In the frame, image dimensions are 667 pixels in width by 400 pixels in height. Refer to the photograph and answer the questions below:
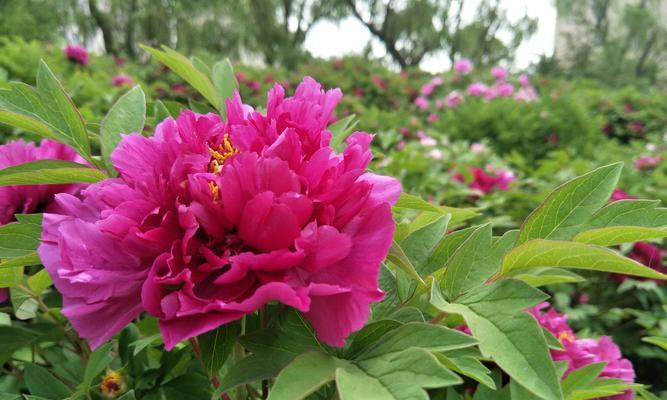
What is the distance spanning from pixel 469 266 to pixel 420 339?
111 mm

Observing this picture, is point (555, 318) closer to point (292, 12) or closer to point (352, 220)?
point (352, 220)

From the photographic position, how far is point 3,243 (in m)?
0.58

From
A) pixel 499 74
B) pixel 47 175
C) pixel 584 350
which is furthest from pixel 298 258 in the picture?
pixel 499 74

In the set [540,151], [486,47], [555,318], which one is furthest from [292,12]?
[555,318]

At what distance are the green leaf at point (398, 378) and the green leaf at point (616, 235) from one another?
0.67 ft

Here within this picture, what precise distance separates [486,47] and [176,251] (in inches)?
931

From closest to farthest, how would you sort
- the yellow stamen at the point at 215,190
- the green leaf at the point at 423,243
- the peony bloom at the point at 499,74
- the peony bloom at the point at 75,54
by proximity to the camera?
the yellow stamen at the point at 215,190
the green leaf at the point at 423,243
the peony bloom at the point at 75,54
the peony bloom at the point at 499,74

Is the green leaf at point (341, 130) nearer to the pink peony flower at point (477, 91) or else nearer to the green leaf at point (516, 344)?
the green leaf at point (516, 344)

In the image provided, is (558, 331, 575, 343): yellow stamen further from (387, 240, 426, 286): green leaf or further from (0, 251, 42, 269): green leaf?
(0, 251, 42, 269): green leaf

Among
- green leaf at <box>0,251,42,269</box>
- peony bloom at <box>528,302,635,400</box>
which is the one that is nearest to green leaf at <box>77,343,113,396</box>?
green leaf at <box>0,251,42,269</box>

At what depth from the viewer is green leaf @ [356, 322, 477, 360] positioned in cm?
46

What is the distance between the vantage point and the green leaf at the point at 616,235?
0.50m

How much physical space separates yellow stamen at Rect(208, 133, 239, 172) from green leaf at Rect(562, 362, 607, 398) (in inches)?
18.7

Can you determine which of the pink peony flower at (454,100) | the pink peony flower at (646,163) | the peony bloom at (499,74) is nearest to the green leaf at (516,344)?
the pink peony flower at (646,163)
